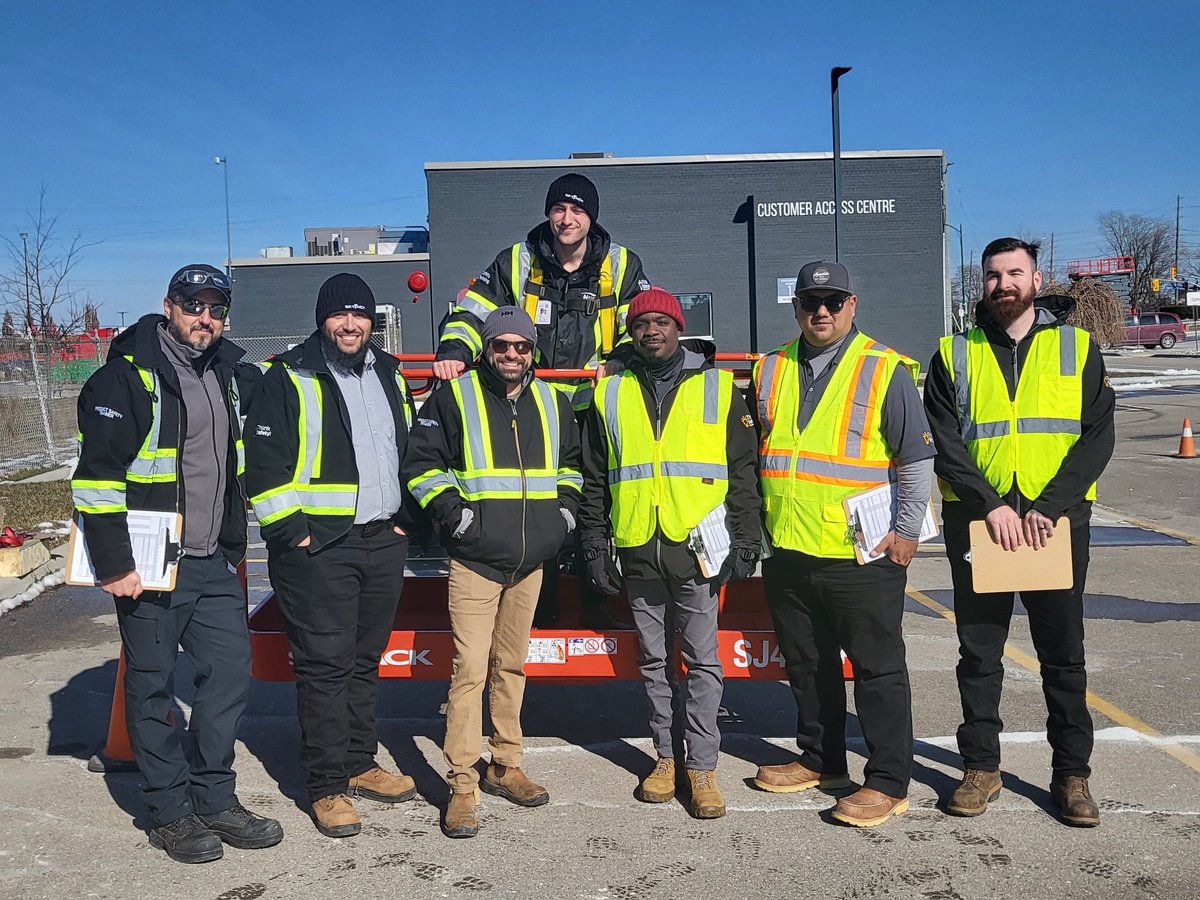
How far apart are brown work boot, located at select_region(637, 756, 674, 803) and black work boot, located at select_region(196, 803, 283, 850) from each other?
4.86 ft

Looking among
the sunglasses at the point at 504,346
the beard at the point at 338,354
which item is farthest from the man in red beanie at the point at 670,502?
the beard at the point at 338,354

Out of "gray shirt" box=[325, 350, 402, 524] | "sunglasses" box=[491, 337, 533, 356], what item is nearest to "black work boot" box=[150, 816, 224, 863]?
"gray shirt" box=[325, 350, 402, 524]

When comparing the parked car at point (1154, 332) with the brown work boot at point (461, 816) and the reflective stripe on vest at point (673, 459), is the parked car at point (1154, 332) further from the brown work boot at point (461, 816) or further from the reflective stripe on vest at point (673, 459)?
the brown work boot at point (461, 816)

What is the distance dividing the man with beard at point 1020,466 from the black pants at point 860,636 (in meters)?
0.33

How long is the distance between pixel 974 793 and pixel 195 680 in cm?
316

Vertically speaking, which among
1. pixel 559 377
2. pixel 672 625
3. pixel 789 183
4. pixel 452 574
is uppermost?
pixel 789 183

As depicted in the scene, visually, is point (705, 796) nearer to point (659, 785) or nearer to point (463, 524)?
point (659, 785)

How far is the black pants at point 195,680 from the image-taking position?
3.92 metres

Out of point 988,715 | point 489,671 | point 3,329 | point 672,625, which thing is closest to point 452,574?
point 489,671

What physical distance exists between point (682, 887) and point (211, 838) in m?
1.80

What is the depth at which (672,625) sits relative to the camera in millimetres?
4398

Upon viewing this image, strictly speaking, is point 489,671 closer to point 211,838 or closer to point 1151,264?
point 211,838

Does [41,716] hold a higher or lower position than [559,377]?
lower

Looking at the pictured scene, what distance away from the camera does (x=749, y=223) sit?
32031mm
